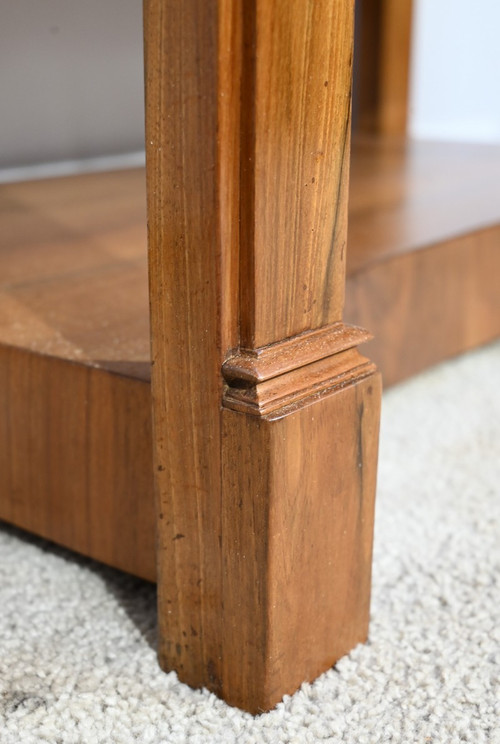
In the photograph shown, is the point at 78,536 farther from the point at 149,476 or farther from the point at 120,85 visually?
the point at 120,85

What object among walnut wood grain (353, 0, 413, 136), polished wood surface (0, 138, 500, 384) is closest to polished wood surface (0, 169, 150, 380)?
polished wood surface (0, 138, 500, 384)

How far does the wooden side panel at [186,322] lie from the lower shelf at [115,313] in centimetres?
9

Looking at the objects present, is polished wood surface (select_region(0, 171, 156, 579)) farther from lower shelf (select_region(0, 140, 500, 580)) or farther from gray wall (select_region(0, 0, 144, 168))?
gray wall (select_region(0, 0, 144, 168))

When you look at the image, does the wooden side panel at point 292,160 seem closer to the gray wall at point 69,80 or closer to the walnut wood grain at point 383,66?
the gray wall at point 69,80

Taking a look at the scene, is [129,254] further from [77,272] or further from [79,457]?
[79,457]

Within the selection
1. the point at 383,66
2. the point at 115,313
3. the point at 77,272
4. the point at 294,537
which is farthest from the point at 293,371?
the point at 383,66

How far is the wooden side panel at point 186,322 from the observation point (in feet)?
1.92

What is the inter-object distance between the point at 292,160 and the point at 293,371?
14 cm

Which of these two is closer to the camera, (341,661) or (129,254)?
(341,661)

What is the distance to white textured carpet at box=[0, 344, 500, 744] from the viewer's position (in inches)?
27.0

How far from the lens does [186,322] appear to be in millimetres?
643

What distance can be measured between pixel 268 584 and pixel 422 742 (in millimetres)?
155

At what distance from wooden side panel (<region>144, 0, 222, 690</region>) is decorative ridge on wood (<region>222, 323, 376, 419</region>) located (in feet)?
0.06

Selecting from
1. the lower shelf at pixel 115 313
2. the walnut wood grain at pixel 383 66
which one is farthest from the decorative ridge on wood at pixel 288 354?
the walnut wood grain at pixel 383 66
